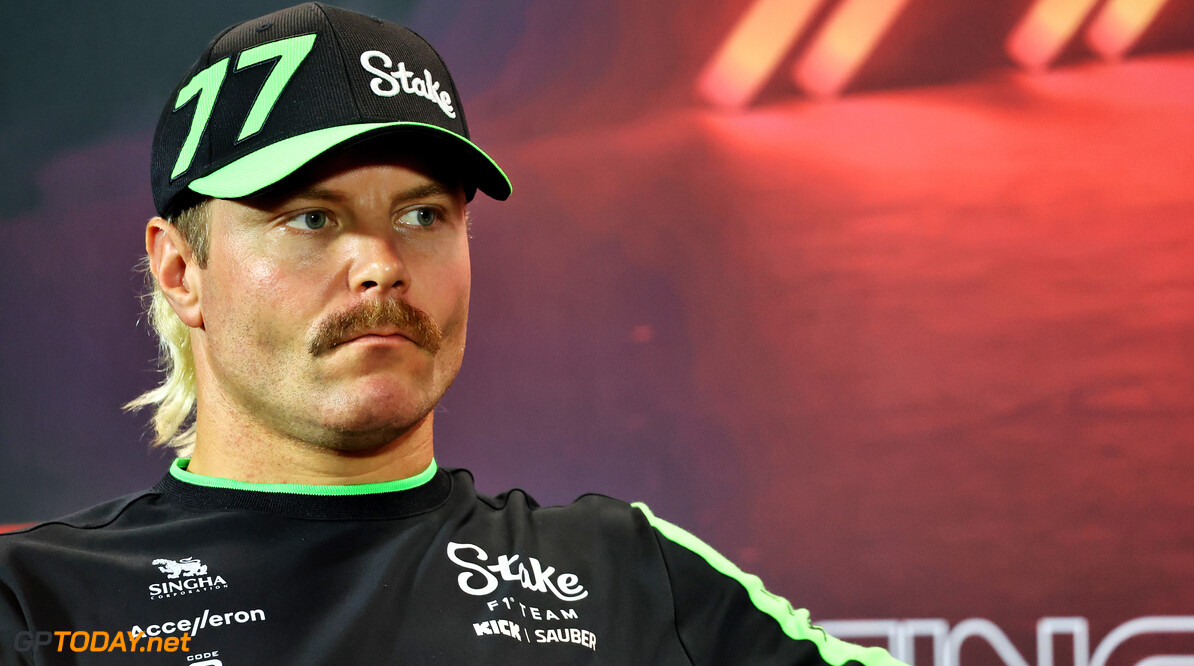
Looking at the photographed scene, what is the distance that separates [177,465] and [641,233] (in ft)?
2.61

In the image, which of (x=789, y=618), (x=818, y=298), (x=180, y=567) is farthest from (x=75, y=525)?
(x=818, y=298)

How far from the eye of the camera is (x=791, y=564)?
1646 millimetres

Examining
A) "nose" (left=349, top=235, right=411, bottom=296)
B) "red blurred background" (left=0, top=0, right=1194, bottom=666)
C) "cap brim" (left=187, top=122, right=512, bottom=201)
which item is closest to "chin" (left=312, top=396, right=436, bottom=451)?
"nose" (left=349, top=235, right=411, bottom=296)

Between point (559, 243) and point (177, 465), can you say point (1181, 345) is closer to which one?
point (559, 243)

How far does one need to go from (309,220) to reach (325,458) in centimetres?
23

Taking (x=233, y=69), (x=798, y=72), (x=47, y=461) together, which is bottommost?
(x=47, y=461)

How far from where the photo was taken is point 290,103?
105 centimetres

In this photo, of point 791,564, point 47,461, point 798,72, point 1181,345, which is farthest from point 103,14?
point 1181,345

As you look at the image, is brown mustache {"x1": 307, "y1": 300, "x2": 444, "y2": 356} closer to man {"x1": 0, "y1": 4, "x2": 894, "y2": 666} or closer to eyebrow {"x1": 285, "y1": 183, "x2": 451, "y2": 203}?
man {"x1": 0, "y1": 4, "x2": 894, "y2": 666}

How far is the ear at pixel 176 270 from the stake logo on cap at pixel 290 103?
3cm

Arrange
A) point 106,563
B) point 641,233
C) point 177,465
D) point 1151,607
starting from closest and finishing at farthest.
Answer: point 106,563 < point 177,465 < point 1151,607 < point 641,233

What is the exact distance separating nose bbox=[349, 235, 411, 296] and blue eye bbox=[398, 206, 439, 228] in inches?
1.7

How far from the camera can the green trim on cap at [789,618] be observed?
44.6 inches

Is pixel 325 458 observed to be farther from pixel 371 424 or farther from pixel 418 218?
pixel 418 218
